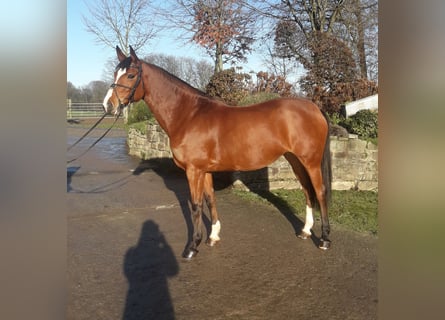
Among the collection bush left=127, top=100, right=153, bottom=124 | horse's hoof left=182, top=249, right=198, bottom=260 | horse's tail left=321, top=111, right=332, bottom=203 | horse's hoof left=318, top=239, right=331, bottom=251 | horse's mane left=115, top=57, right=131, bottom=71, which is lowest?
horse's hoof left=182, top=249, right=198, bottom=260


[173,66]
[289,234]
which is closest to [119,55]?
[289,234]

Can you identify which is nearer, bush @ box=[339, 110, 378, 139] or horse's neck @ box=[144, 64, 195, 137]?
horse's neck @ box=[144, 64, 195, 137]

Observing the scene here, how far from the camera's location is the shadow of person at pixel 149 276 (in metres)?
2.66

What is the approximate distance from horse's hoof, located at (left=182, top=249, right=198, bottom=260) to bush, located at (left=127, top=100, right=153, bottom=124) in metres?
10.8

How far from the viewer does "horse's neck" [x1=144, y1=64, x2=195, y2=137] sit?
12.9 ft

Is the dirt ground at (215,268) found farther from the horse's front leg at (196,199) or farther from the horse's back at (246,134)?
the horse's back at (246,134)

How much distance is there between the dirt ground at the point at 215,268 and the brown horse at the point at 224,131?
0.37 m

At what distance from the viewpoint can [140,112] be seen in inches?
571

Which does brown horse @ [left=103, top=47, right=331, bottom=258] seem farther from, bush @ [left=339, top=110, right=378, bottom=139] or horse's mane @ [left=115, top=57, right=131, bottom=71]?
bush @ [left=339, top=110, right=378, bottom=139]

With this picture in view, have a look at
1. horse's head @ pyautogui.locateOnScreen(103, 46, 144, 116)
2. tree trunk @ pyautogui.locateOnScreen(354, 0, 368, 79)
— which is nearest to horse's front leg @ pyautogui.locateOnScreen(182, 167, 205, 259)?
horse's head @ pyautogui.locateOnScreen(103, 46, 144, 116)

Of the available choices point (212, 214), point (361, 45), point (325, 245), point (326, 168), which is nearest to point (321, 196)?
point (326, 168)

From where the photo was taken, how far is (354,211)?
17.4 ft
